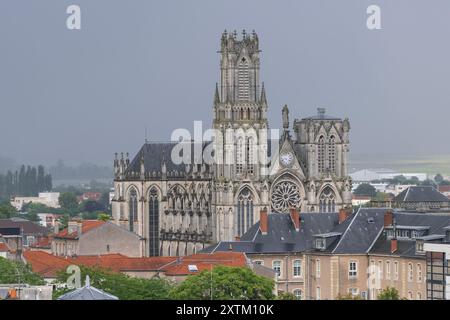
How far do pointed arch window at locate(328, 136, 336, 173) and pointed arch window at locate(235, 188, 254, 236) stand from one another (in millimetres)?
6424

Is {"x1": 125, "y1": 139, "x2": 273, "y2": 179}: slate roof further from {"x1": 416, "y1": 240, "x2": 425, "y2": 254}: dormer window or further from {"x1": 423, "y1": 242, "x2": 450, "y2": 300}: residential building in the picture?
{"x1": 423, "y1": 242, "x2": 450, "y2": 300}: residential building

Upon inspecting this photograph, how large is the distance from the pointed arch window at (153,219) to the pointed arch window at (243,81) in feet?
47.9

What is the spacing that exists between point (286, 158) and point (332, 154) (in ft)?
11.0

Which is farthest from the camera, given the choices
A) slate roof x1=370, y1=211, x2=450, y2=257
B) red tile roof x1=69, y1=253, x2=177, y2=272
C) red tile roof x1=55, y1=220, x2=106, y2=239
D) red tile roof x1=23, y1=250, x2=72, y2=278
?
red tile roof x1=55, y1=220, x2=106, y2=239

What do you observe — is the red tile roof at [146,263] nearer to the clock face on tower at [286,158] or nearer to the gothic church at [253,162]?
the gothic church at [253,162]

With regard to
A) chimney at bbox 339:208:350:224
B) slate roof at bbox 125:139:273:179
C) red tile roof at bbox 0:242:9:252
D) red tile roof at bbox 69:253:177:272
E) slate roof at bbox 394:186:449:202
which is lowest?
red tile roof at bbox 69:253:177:272

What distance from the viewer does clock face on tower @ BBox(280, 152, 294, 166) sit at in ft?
341

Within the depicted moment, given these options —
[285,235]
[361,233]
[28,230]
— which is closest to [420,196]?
[285,235]

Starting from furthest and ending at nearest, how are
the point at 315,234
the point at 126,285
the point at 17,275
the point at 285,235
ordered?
the point at 285,235
the point at 315,234
the point at 126,285
the point at 17,275

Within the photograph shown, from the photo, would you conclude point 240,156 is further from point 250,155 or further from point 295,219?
point 295,219

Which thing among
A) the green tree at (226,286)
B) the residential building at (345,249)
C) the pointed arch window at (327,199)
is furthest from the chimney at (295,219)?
the pointed arch window at (327,199)

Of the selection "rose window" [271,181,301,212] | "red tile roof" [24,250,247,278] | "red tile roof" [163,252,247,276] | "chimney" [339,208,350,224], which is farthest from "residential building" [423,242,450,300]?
"rose window" [271,181,301,212]

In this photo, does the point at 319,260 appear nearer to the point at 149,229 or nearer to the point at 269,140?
the point at 269,140

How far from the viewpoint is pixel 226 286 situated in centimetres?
5591
